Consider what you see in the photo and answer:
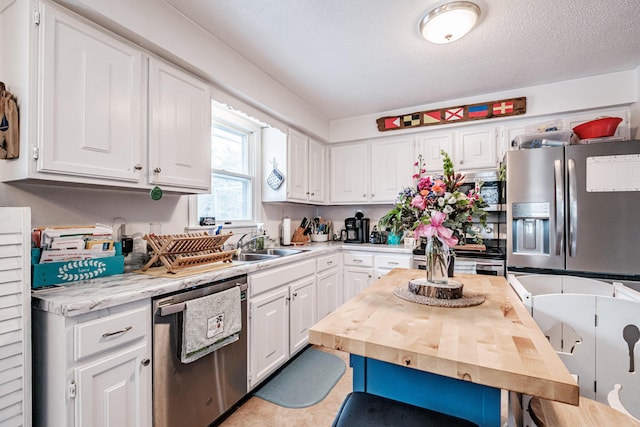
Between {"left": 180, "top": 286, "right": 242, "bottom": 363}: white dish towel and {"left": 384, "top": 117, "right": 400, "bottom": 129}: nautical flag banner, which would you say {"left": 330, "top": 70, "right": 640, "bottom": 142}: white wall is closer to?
{"left": 384, "top": 117, "right": 400, "bottom": 129}: nautical flag banner

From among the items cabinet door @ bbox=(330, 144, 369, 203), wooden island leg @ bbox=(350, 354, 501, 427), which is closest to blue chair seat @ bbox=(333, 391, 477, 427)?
wooden island leg @ bbox=(350, 354, 501, 427)

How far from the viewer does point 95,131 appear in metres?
1.43

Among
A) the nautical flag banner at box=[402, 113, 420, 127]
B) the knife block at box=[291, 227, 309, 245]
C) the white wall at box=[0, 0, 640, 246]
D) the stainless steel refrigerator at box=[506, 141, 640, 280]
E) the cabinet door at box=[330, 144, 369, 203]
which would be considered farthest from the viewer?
the cabinet door at box=[330, 144, 369, 203]

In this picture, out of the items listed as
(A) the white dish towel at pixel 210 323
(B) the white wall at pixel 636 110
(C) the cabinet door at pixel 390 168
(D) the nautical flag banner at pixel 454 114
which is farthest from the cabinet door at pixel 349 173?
(B) the white wall at pixel 636 110

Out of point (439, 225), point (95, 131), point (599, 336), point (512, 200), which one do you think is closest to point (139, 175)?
point (95, 131)

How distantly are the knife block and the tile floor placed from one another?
167cm

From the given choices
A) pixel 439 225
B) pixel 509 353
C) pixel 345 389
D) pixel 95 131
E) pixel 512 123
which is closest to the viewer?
pixel 509 353

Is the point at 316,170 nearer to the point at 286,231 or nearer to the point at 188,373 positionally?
the point at 286,231

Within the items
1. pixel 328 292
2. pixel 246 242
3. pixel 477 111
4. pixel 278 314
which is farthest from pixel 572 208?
pixel 246 242

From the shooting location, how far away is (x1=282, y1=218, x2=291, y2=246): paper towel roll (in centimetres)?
322

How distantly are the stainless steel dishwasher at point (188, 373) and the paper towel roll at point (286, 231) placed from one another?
1357mm

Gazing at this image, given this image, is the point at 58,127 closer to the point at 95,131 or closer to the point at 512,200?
the point at 95,131

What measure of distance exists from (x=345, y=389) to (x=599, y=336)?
1523 mm

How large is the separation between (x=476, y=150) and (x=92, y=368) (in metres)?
3.42
